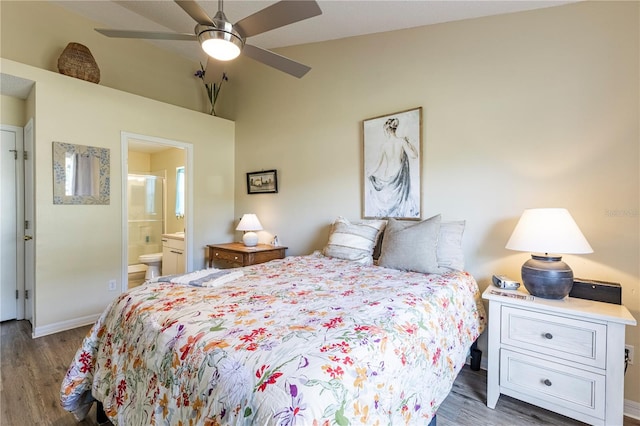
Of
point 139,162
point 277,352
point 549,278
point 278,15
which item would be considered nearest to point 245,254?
point 278,15

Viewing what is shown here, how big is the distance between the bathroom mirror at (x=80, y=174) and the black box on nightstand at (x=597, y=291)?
4117 millimetres

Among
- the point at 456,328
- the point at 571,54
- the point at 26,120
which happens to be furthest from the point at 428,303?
the point at 26,120

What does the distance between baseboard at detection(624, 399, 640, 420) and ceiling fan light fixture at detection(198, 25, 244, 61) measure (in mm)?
3183

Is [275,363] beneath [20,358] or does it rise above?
above

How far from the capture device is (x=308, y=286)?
173 centimetres

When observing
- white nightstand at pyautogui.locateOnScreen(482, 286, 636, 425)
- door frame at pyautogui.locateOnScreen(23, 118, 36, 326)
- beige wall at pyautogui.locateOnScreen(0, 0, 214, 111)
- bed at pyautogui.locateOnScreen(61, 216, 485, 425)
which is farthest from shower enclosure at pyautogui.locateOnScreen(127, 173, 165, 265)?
white nightstand at pyautogui.locateOnScreen(482, 286, 636, 425)

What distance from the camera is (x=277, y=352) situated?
92 cm

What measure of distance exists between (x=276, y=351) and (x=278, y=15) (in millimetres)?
1636

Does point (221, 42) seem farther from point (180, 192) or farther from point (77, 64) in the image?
point (180, 192)

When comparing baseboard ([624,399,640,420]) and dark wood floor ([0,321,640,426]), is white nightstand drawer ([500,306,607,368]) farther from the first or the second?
baseboard ([624,399,640,420])

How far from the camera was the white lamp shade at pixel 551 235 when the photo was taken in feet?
5.48

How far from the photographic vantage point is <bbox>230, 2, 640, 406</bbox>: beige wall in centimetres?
182

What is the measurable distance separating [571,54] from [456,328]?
195 cm

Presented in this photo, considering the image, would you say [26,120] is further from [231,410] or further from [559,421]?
[559,421]
